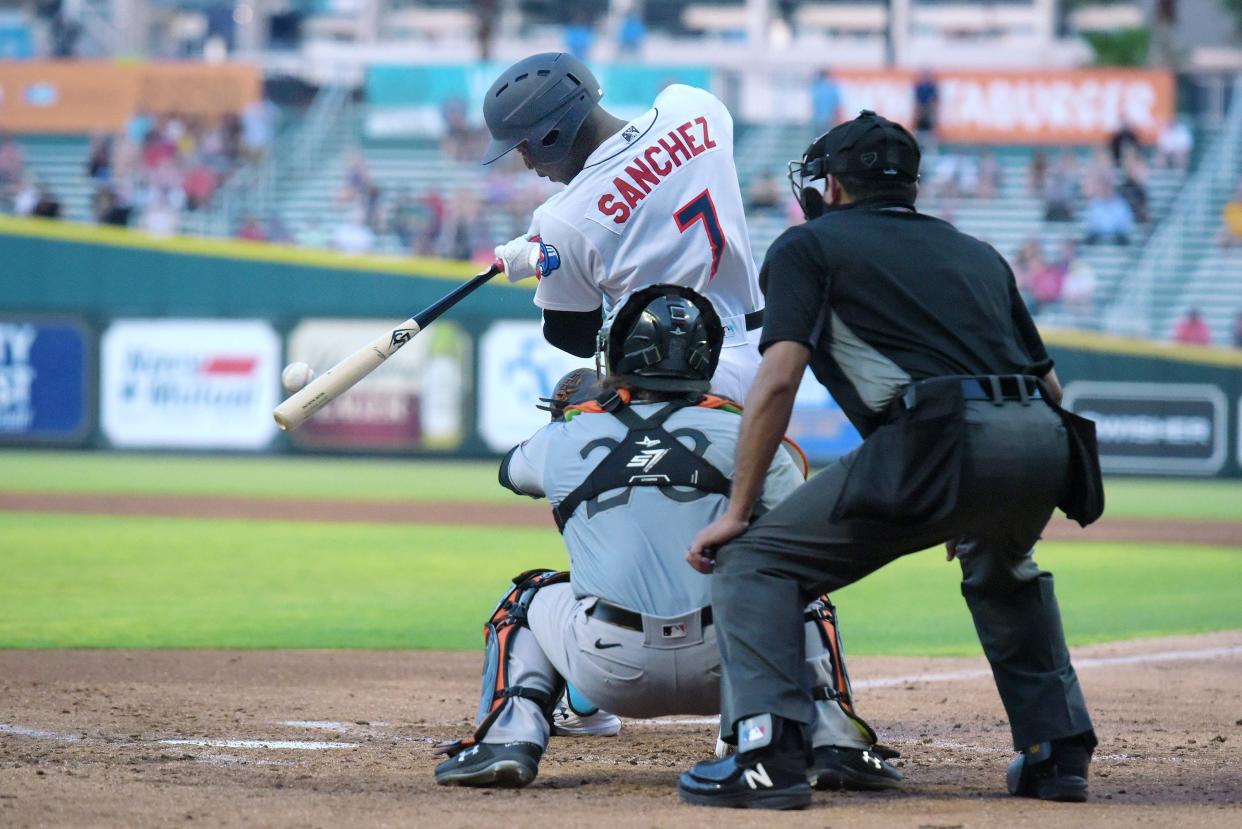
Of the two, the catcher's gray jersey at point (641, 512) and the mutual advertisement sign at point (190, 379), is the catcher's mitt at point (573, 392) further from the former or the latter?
the mutual advertisement sign at point (190, 379)

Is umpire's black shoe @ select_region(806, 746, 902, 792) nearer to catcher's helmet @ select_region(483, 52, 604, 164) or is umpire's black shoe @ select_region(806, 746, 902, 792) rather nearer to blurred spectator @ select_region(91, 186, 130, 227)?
catcher's helmet @ select_region(483, 52, 604, 164)

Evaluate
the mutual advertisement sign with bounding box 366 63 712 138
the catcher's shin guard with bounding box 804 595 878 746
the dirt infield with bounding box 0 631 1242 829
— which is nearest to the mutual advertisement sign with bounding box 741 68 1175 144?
the mutual advertisement sign with bounding box 366 63 712 138

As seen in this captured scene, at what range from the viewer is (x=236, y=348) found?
71.2 ft

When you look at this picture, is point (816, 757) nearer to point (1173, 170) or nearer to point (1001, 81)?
point (1173, 170)

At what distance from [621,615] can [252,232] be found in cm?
2040

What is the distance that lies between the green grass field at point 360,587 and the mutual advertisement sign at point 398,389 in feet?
23.1

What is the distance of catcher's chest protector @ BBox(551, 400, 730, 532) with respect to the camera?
451 centimetres

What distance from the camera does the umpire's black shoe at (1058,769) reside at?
14.9 ft

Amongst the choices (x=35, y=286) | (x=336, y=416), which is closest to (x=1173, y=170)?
(x=336, y=416)

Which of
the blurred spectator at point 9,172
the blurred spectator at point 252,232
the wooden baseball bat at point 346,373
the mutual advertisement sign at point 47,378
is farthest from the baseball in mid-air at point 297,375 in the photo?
the blurred spectator at point 9,172

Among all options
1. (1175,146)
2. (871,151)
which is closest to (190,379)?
(1175,146)

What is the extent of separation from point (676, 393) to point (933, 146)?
72.0 ft

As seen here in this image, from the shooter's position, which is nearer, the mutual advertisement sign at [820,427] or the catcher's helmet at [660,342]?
the catcher's helmet at [660,342]

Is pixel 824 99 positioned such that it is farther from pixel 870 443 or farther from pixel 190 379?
pixel 870 443
